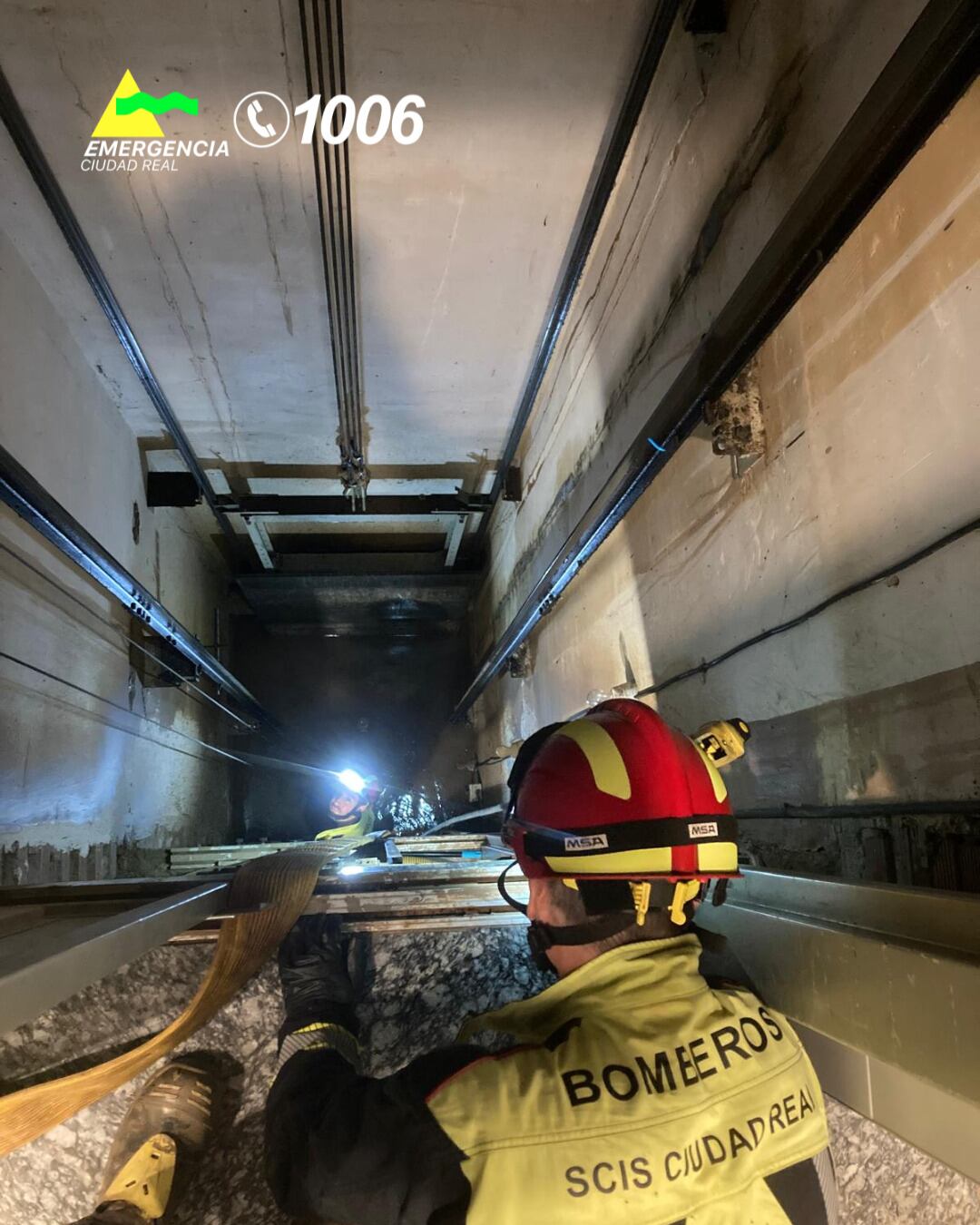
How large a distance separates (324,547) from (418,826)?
2.32 m

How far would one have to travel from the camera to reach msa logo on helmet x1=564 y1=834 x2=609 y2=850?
1112 millimetres

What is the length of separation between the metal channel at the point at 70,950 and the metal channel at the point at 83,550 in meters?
1.25

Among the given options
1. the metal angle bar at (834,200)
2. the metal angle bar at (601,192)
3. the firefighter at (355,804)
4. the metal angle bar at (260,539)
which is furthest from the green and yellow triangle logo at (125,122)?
the firefighter at (355,804)

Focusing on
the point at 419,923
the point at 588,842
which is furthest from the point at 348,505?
the point at 588,842

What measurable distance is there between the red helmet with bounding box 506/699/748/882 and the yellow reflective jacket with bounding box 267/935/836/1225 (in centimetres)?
14

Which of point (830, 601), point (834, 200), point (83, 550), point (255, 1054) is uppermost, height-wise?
point (83, 550)

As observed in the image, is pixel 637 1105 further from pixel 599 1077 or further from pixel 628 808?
pixel 628 808

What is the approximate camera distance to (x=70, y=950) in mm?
896

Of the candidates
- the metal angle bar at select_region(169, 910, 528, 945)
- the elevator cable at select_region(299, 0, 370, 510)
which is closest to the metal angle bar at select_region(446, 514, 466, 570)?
the elevator cable at select_region(299, 0, 370, 510)

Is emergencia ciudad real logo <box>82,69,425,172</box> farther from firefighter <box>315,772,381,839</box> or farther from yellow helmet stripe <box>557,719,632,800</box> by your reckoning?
firefighter <box>315,772,381,839</box>

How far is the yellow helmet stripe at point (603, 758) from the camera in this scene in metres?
1.13

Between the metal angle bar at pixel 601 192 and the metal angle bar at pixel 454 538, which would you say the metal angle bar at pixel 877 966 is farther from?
the metal angle bar at pixel 454 538

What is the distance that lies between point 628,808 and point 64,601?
8.11 feet

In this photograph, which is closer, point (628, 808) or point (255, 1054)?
point (628, 808)
